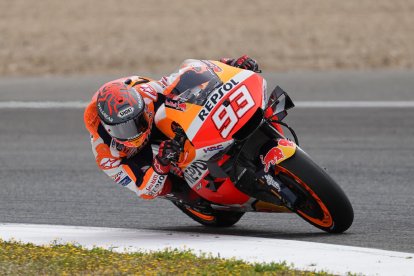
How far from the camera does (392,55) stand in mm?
16750

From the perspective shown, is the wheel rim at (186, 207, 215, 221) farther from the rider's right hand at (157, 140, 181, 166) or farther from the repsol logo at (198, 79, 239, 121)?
the repsol logo at (198, 79, 239, 121)

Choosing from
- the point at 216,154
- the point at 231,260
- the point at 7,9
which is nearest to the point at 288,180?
the point at 216,154

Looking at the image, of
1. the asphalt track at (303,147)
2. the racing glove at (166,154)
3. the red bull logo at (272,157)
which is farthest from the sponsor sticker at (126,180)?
the red bull logo at (272,157)

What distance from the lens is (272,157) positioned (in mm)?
6844

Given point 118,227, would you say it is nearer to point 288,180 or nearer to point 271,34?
point 288,180

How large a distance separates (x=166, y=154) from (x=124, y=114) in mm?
414

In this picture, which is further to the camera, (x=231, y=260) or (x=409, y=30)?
(x=409, y=30)

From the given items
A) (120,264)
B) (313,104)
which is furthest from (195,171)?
(313,104)

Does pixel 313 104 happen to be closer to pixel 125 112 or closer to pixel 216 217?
pixel 216 217

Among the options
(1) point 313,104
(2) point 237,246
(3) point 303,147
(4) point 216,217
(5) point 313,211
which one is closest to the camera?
(2) point 237,246

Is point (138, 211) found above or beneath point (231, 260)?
beneath

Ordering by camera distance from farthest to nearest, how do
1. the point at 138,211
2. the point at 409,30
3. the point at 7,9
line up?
the point at 7,9, the point at 409,30, the point at 138,211

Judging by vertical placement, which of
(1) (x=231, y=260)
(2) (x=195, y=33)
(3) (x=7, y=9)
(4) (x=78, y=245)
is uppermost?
(1) (x=231, y=260)

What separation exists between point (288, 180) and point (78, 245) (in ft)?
4.89
